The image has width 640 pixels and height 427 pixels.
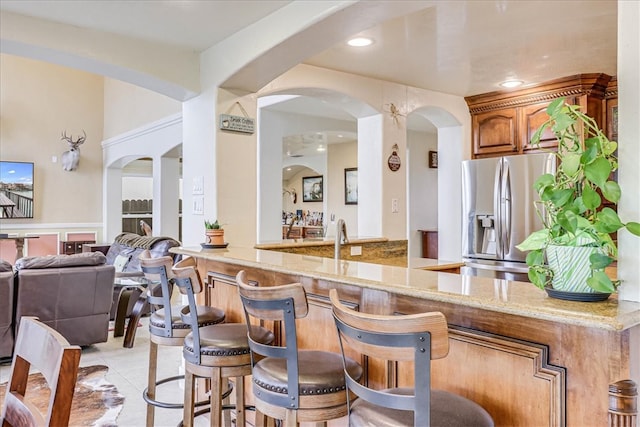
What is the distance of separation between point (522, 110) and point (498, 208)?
0.95 metres

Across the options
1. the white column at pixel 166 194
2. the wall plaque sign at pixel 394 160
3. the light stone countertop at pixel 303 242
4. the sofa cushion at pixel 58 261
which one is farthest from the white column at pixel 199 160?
the white column at pixel 166 194

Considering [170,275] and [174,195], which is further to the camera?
[174,195]

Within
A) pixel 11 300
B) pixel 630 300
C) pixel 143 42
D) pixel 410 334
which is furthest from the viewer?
pixel 11 300

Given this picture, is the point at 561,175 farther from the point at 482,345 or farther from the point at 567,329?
the point at 482,345

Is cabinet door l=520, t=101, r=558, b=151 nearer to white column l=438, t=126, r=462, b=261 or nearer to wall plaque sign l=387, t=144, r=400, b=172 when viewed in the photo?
white column l=438, t=126, r=462, b=261

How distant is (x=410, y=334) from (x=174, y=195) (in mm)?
6876

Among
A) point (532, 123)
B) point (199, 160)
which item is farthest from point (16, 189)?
point (532, 123)

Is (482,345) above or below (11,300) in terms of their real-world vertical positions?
above

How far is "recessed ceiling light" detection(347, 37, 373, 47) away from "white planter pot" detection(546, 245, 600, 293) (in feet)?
7.10

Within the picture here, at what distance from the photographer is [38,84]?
362 inches

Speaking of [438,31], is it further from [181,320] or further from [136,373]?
[136,373]

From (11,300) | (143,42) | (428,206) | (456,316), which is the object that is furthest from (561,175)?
(428,206)

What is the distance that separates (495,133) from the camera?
4590 mm

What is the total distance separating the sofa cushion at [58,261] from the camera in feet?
12.9
